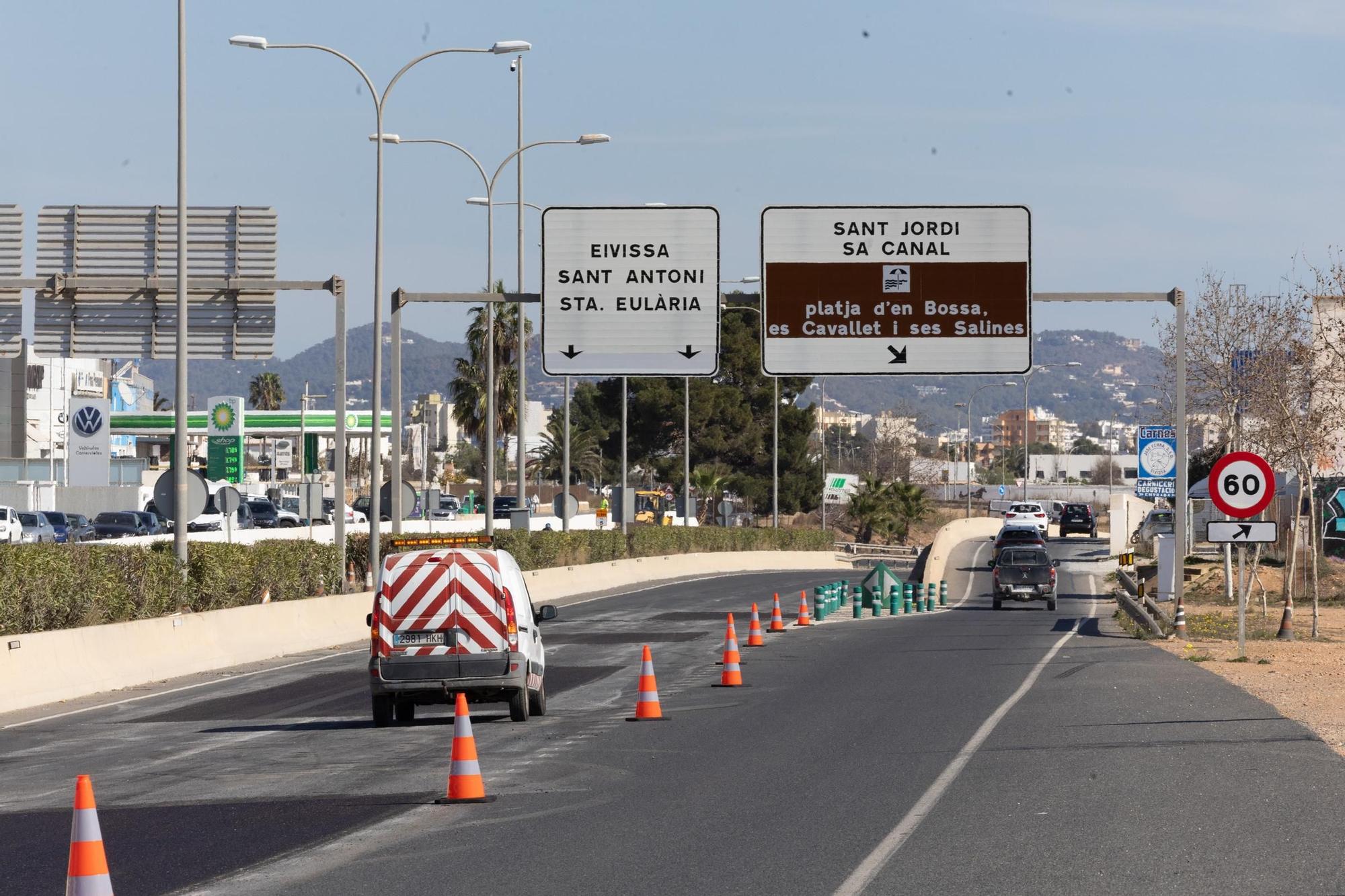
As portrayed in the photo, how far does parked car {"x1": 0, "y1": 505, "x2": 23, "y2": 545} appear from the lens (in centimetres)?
5597

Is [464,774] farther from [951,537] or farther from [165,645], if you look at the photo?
[951,537]

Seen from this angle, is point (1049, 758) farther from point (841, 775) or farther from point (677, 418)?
point (677, 418)

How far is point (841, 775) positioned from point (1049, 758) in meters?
1.98

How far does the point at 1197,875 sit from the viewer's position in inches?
359

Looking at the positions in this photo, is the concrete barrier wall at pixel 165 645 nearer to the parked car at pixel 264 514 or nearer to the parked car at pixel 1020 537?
the parked car at pixel 1020 537

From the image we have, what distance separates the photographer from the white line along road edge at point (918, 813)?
354 inches

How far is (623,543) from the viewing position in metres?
63.1

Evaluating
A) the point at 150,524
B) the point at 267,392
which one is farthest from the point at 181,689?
the point at 267,392

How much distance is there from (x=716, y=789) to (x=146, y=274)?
20317 mm

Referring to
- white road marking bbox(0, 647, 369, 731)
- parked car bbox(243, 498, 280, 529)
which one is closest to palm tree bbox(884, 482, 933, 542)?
parked car bbox(243, 498, 280, 529)

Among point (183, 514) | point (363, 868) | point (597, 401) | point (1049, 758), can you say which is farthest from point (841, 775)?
point (597, 401)

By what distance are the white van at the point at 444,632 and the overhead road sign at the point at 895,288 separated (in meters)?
10.0

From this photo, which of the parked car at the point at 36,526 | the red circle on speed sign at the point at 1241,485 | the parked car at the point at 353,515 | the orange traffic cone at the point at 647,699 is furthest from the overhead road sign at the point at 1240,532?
the parked car at the point at 353,515

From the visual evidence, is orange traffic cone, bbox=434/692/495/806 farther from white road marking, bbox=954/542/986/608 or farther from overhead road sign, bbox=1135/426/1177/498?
white road marking, bbox=954/542/986/608
